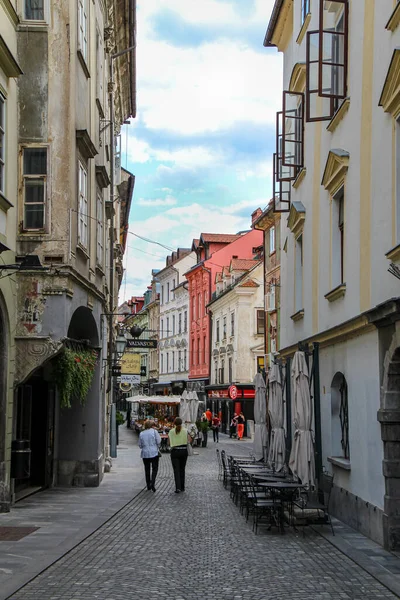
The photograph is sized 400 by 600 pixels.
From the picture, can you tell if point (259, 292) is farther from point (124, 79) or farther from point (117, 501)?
point (117, 501)

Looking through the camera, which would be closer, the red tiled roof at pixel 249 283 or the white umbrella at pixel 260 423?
the white umbrella at pixel 260 423

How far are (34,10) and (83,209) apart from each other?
13.9 feet

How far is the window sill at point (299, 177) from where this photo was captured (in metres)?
19.9

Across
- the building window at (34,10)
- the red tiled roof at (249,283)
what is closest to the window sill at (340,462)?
the building window at (34,10)

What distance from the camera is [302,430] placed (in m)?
15.1

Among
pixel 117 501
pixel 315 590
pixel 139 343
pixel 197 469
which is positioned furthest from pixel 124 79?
pixel 315 590

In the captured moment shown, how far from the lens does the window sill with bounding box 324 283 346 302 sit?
14961mm

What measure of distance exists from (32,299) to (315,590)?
8.43 meters

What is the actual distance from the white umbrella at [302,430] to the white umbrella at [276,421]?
3.35m

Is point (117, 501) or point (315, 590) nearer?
point (315, 590)

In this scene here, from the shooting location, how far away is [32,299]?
15.5 metres

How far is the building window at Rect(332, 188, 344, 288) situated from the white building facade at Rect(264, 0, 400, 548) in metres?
0.02

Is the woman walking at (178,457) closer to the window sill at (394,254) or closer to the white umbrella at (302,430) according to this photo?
the white umbrella at (302,430)

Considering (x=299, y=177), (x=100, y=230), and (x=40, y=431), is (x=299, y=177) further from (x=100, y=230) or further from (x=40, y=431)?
(x=40, y=431)
